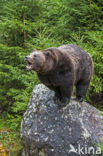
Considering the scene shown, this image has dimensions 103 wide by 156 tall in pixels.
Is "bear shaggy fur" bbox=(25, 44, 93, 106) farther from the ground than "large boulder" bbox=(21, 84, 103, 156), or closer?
farther from the ground

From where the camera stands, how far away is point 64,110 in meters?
4.30

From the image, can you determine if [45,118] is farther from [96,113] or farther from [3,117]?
[3,117]

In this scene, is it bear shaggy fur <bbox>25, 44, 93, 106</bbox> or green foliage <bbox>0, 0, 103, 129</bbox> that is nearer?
bear shaggy fur <bbox>25, 44, 93, 106</bbox>

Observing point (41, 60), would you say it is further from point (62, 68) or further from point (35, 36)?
point (35, 36)

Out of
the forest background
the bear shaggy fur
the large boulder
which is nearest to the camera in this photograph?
the bear shaggy fur

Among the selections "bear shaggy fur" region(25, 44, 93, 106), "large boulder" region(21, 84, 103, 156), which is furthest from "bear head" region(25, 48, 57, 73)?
"large boulder" region(21, 84, 103, 156)

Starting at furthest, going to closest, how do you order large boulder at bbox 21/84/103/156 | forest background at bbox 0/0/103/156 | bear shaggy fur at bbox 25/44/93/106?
forest background at bbox 0/0/103/156
large boulder at bbox 21/84/103/156
bear shaggy fur at bbox 25/44/93/106

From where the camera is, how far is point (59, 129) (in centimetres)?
418

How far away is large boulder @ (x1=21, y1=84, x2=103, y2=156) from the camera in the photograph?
409 centimetres

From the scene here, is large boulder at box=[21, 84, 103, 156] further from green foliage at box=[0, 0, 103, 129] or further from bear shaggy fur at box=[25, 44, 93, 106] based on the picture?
green foliage at box=[0, 0, 103, 129]

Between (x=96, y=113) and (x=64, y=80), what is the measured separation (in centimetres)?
160

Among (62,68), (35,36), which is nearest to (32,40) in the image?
(35,36)

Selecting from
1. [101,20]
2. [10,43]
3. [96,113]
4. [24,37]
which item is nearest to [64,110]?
[96,113]

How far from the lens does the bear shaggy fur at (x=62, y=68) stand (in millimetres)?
2965
